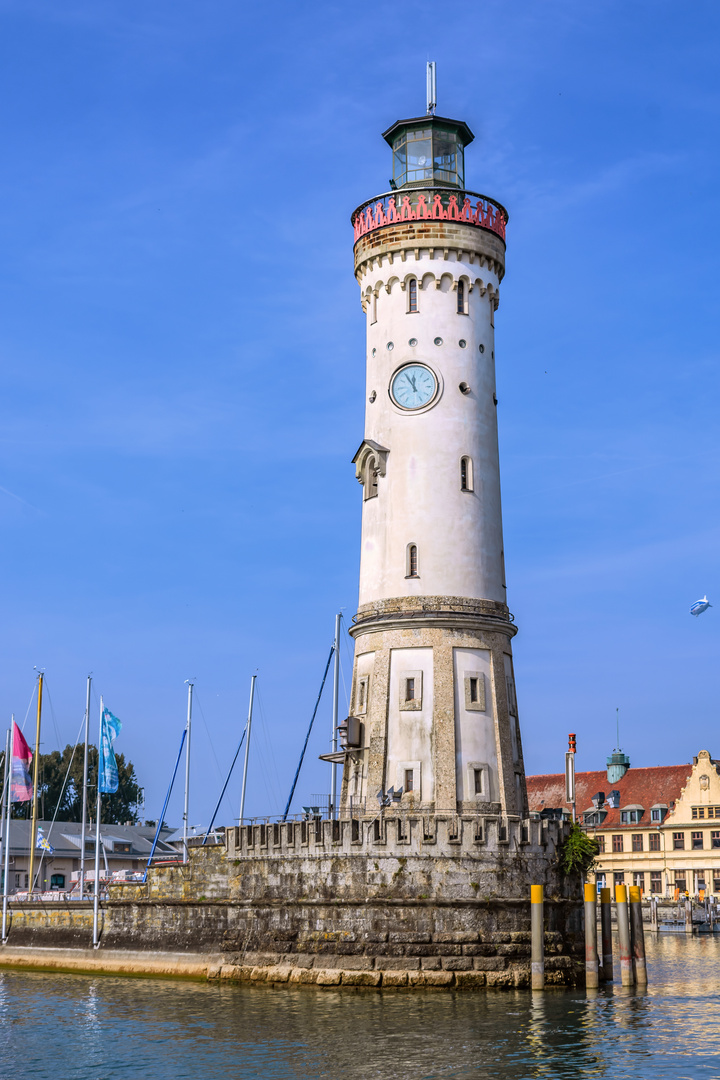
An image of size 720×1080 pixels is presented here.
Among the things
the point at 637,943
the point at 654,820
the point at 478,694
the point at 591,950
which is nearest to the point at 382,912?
the point at 591,950

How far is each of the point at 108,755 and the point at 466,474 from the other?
22.1m

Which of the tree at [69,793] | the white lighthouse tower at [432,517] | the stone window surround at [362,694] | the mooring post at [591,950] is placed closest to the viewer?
the mooring post at [591,950]

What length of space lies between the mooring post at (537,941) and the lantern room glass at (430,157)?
3056 centimetres

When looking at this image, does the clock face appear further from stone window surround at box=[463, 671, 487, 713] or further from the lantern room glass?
stone window surround at box=[463, 671, 487, 713]

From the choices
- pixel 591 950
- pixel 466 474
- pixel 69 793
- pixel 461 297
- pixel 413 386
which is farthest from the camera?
pixel 69 793

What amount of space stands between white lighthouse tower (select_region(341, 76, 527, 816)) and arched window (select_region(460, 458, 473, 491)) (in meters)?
0.04

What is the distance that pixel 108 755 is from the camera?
61.7m

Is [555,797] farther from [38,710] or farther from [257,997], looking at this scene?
[257,997]

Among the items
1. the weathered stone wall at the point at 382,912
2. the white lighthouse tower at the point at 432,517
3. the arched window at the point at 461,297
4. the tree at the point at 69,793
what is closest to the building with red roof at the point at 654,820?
the tree at the point at 69,793

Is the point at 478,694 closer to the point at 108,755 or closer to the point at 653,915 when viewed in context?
the point at 108,755

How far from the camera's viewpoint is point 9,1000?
1843 inches

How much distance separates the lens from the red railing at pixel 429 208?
5512cm

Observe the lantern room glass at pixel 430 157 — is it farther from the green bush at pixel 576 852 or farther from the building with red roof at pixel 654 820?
the building with red roof at pixel 654 820

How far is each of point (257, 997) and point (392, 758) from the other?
11147mm
